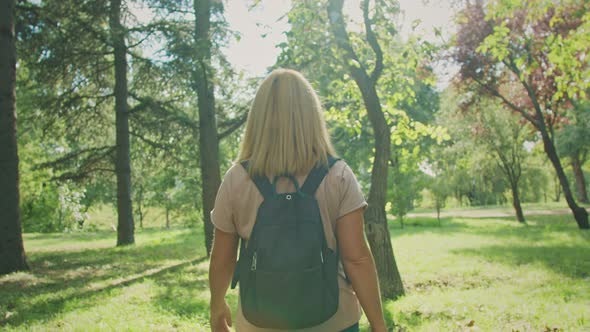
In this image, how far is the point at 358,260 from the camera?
78.5 inches

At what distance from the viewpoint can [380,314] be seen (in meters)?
2.05

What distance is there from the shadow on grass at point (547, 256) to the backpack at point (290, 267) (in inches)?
316

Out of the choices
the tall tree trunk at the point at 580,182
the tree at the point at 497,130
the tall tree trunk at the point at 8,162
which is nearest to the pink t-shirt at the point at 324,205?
the tall tree trunk at the point at 8,162

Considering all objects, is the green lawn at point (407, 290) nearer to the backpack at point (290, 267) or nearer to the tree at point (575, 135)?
the backpack at point (290, 267)

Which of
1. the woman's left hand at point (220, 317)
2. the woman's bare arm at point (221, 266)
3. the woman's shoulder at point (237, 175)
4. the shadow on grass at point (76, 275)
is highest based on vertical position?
the woman's shoulder at point (237, 175)

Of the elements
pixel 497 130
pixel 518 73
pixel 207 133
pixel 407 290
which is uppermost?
pixel 518 73

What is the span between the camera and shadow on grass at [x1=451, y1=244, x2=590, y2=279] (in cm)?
860

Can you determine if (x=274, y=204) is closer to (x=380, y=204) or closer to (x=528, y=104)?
(x=380, y=204)

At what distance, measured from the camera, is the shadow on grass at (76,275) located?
6438 millimetres

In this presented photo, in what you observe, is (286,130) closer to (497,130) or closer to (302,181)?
(302,181)

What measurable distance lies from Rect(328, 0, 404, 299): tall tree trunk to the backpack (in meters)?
5.10

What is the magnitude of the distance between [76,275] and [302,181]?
29.7ft

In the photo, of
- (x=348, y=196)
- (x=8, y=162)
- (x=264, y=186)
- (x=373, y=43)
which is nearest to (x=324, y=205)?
(x=348, y=196)

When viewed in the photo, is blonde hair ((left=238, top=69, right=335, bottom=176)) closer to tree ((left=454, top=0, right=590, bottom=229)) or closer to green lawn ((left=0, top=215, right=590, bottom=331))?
green lawn ((left=0, top=215, right=590, bottom=331))
